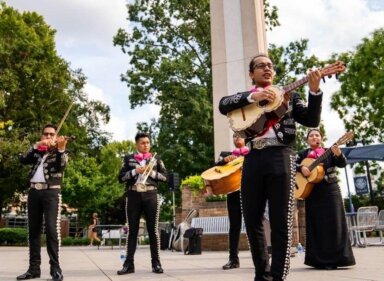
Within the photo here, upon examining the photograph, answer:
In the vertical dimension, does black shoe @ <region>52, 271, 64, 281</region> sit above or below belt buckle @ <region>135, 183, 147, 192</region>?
below

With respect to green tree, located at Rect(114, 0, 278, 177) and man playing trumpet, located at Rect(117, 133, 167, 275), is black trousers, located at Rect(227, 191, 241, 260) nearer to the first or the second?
man playing trumpet, located at Rect(117, 133, 167, 275)

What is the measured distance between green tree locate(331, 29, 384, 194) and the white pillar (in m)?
15.8

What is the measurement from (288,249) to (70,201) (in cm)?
3538

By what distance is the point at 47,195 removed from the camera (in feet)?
19.3

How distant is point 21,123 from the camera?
108ft

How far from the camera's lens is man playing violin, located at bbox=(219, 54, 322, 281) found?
12.1ft

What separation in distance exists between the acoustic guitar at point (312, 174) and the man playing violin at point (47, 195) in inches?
122

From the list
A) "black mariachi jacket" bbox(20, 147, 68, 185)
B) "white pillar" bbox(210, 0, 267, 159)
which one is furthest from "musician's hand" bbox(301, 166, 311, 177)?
"white pillar" bbox(210, 0, 267, 159)

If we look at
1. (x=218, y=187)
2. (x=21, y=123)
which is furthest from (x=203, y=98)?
(x=218, y=187)

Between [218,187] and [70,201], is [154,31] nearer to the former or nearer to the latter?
[70,201]

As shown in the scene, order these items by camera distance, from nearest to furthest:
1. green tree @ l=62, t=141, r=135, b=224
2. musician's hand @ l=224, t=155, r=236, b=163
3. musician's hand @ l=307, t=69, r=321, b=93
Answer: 1. musician's hand @ l=307, t=69, r=321, b=93
2. musician's hand @ l=224, t=155, r=236, b=163
3. green tree @ l=62, t=141, r=135, b=224

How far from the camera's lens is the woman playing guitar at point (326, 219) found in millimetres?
6410

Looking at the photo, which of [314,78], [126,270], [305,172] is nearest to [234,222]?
[305,172]

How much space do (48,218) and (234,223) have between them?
2.78 metres
